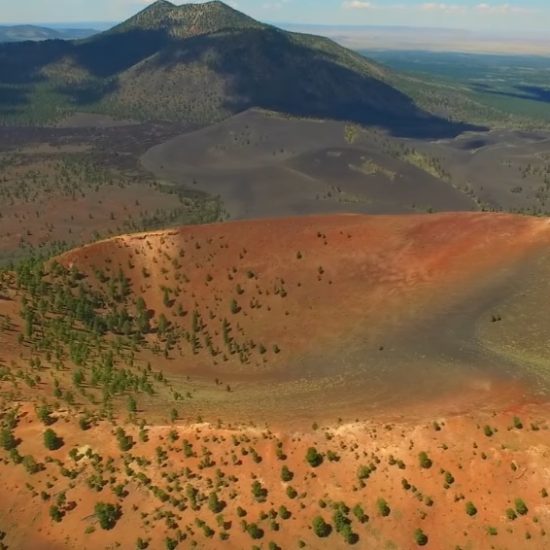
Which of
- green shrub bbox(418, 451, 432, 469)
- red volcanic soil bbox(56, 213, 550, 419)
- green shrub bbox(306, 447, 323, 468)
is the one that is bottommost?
red volcanic soil bbox(56, 213, 550, 419)

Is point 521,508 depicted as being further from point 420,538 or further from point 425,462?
point 420,538

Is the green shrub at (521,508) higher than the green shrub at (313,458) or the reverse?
the reverse

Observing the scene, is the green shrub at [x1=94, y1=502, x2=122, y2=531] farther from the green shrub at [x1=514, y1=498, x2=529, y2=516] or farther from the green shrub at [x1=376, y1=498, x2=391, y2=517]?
the green shrub at [x1=514, y1=498, x2=529, y2=516]

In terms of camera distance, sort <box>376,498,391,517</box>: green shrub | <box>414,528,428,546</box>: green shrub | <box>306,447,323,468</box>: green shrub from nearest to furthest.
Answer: <box>414,528,428,546</box>: green shrub
<box>376,498,391,517</box>: green shrub
<box>306,447,323,468</box>: green shrub

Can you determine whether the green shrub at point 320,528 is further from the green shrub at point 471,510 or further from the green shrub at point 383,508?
the green shrub at point 471,510

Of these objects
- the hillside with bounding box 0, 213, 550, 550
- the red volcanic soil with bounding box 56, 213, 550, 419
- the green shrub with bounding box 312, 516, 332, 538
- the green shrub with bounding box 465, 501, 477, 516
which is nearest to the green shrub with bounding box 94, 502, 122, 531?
the hillside with bounding box 0, 213, 550, 550

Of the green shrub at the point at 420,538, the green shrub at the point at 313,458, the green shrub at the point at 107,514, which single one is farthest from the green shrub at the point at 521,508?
the green shrub at the point at 107,514

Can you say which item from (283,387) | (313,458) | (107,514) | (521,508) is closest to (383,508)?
(313,458)

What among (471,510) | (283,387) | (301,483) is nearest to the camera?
(471,510)

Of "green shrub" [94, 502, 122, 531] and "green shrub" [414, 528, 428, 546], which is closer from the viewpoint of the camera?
"green shrub" [414, 528, 428, 546]
